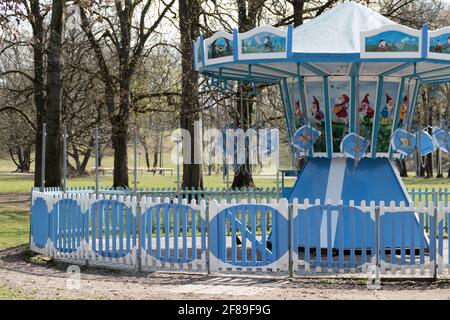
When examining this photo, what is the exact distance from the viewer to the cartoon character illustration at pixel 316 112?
14.5m

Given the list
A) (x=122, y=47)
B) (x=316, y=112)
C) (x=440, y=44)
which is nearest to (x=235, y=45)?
(x=316, y=112)

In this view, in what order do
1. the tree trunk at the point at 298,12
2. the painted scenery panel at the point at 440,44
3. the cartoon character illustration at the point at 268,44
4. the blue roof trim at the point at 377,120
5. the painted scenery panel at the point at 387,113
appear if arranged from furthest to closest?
the tree trunk at the point at 298,12
the painted scenery panel at the point at 387,113
the blue roof trim at the point at 377,120
the cartoon character illustration at the point at 268,44
the painted scenery panel at the point at 440,44

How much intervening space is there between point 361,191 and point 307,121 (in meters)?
1.79

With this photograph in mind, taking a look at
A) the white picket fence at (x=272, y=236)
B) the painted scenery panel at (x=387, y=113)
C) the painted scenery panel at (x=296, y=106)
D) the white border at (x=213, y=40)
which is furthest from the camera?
the painted scenery panel at (x=296, y=106)

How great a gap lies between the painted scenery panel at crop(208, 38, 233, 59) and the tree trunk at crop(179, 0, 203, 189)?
38.5 ft

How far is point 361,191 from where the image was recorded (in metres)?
13.9

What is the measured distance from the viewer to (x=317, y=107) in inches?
570

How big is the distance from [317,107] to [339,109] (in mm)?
448

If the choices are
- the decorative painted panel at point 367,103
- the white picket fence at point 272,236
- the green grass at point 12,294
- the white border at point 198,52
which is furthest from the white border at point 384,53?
the green grass at point 12,294

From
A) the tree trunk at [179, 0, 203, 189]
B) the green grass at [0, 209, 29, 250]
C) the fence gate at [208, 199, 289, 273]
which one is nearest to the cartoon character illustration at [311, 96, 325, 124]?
the fence gate at [208, 199, 289, 273]

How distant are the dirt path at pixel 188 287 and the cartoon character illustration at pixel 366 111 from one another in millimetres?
4447

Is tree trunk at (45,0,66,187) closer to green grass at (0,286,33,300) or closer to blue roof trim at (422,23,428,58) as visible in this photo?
green grass at (0,286,33,300)

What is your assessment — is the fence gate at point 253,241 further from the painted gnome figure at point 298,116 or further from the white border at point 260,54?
the painted gnome figure at point 298,116

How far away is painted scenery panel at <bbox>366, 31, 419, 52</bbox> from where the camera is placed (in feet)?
38.1
